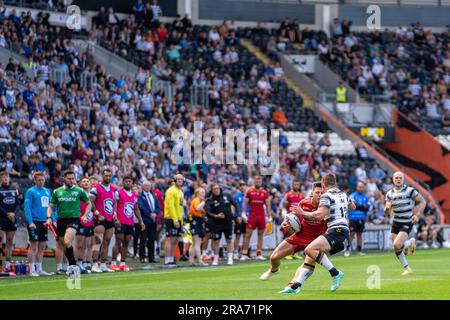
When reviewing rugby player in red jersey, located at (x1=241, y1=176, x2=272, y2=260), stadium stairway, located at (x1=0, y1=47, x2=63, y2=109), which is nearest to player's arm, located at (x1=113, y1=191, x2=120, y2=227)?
rugby player in red jersey, located at (x1=241, y1=176, x2=272, y2=260)

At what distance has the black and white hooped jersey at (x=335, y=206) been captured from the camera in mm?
19812

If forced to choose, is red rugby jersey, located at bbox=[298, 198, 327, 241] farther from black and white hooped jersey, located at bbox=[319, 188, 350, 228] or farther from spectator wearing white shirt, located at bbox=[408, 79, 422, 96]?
spectator wearing white shirt, located at bbox=[408, 79, 422, 96]

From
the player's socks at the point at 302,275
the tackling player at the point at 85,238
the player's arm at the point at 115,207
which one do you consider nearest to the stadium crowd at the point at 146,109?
the player's arm at the point at 115,207

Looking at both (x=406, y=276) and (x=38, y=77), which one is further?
(x=38, y=77)

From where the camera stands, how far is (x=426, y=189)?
49312 mm

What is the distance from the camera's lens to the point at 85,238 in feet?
87.9

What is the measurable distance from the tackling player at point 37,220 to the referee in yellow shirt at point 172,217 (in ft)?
13.5

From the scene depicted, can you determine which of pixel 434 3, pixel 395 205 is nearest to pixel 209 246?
pixel 395 205

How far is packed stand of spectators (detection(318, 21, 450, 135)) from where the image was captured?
53344 mm

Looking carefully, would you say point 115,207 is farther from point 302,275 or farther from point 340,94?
point 340,94

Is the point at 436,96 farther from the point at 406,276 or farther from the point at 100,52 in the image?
the point at 406,276

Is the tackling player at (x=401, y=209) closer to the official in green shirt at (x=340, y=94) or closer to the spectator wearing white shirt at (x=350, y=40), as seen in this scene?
the official in green shirt at (x=340, y=94)

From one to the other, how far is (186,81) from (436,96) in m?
13.1

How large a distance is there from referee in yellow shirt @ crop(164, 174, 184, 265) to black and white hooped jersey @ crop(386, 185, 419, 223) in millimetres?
6193
